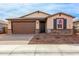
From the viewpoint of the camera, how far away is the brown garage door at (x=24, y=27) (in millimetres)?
15734

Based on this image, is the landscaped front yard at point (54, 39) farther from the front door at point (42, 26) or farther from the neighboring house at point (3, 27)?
the neighboring house at point (3, 27)

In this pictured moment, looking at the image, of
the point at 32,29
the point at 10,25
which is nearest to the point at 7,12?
the point at 10,25

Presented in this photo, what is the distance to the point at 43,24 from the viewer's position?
51.7ft

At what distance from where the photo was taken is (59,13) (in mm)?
14781

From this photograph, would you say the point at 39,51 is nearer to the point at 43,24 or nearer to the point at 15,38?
the point at 15,38

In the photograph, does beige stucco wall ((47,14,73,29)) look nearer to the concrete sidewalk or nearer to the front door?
the front door

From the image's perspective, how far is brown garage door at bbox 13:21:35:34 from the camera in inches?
619

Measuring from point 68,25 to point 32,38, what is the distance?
3077 millimetres

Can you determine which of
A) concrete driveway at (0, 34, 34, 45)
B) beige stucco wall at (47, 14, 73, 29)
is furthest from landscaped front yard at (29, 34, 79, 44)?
beige stucco wall at (47, 14, 73, 29)

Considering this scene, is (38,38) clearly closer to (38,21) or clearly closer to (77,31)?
(38,21)

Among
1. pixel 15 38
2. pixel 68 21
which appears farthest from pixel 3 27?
pixel 68 21

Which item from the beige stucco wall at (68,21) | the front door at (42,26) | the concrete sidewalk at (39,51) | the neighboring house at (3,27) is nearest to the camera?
the concrete sidewalk at (39,51)

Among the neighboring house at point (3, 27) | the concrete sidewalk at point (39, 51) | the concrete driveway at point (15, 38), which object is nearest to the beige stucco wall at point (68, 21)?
the concrete driveway at point (15, 38)

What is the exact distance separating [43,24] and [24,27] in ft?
5.70
